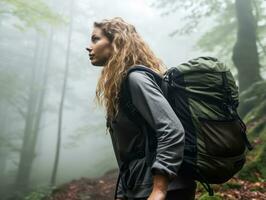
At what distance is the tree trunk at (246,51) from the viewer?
11.2 metres

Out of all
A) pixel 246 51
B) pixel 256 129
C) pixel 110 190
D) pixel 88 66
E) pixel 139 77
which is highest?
pixel 246 51

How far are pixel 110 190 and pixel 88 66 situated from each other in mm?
16162

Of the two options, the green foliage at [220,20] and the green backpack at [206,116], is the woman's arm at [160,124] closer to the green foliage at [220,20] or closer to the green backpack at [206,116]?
the green backpack at [206,116]

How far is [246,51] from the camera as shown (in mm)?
11344

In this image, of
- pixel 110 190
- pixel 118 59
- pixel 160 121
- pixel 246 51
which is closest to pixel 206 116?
pixel 160 121

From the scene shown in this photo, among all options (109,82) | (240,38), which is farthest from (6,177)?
(109,82)

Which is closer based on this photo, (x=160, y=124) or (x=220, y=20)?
(x=160, y=124)

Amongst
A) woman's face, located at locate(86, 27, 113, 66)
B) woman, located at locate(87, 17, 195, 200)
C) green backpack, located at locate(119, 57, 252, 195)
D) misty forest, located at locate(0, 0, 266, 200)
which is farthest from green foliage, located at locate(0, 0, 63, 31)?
green backpack, located at locate(119, 57, 252, 195)

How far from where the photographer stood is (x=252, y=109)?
9703 millimetres

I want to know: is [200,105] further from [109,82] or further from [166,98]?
[109,82]

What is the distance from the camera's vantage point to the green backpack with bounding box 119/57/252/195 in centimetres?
205

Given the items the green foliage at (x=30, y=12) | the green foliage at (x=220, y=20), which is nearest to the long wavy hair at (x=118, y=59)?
the green foliage at (x=30, y=12)

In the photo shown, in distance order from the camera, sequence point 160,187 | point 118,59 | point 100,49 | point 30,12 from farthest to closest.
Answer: point 30,12 → point 100,49 → point 118,59 → point 160,187

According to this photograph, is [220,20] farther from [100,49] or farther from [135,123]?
[135,123]
